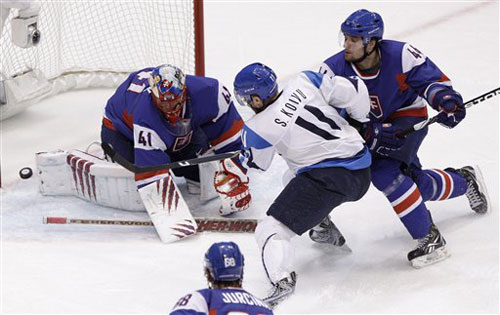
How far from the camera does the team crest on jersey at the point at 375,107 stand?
3.73 metres

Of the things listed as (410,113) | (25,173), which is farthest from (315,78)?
(25,173)

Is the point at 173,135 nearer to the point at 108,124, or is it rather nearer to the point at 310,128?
the point at 108,124

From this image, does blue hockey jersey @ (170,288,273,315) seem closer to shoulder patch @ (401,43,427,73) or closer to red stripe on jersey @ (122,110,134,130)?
shoulder patch @ (401,43,427,73)

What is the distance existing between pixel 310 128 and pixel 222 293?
1.07 meters

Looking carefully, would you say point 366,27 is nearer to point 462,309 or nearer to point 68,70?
point 462,309

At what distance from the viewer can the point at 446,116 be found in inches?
142

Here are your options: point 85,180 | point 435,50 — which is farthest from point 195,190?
point 435,50

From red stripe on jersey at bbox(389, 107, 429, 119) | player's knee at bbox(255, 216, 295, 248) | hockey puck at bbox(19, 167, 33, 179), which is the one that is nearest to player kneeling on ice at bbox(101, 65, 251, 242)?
hockey puck at bbox(19, 167, 33, 179)

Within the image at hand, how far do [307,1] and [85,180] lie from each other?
280 cm

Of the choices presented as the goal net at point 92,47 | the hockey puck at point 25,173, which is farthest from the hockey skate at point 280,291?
the goal net at point 92,47

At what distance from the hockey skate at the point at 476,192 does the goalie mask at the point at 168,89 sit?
107cm

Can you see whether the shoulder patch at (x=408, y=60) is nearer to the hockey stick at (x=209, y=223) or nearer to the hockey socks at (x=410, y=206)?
the hockey socks at (x=410, y=206)

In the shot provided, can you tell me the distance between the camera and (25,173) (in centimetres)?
445

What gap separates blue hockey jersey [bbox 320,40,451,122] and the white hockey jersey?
0.21 metres
